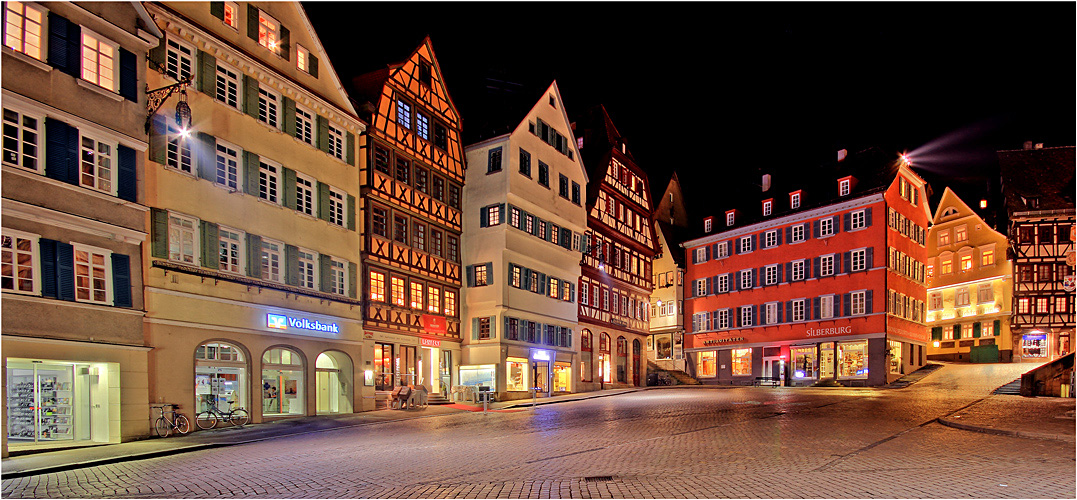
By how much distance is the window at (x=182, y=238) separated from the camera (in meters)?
21.1

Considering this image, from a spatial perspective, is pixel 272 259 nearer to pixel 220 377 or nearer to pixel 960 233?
pixel 220 377

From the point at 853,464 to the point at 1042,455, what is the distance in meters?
3.95

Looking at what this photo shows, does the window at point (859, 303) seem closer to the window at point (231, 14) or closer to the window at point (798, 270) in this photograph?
the window at point (798, 270)

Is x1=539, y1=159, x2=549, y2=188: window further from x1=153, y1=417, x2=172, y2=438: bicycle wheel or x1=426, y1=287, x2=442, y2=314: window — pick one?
x1=153, y1=417, x2=172, y2=438: bicycle wheel

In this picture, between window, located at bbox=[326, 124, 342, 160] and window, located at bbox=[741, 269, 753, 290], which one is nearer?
window, located at bbox=[326, 124, 342, 160]

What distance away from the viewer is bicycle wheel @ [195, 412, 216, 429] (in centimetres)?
2161

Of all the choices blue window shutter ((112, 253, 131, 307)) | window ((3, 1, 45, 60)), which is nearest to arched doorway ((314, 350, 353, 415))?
blue window shutter ((112, 253, 131, 307))

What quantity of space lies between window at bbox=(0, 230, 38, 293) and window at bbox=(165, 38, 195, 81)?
22.2 ft

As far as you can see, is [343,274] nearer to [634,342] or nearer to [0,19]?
[0,19]

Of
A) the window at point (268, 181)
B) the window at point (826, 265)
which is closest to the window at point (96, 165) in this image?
the window at point (268, 181)

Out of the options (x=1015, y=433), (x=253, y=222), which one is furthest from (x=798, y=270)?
(x=253, y=222)

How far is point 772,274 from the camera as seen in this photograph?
54.2 meters

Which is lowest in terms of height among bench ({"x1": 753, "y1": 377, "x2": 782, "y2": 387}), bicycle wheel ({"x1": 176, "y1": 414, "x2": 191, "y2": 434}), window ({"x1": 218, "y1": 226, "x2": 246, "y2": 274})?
bench ({"x1": 753, "y1": 377, "x2": 782, "y2": 387})

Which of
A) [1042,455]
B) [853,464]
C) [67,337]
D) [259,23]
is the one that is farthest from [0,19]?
[1042,455]
